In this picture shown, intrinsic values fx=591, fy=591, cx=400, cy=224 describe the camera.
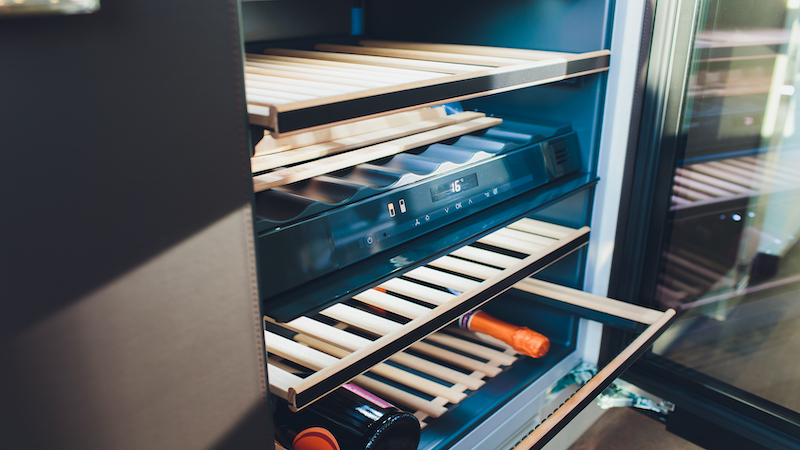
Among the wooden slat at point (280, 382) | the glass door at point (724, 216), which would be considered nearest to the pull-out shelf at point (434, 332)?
the wooden slat at point (280, 382)

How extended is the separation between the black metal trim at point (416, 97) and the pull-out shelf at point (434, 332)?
0.38 m

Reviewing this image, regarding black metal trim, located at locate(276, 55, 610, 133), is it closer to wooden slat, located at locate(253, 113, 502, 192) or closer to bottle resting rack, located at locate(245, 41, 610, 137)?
bottle resting rack, located at locate(245, 41, 610, 137)

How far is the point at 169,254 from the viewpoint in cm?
70

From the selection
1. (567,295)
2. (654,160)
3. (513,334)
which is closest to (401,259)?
(513,334)

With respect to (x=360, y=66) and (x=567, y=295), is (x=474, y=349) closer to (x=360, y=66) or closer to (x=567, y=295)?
(x=567, y=295)

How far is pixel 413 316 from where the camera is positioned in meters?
1.27

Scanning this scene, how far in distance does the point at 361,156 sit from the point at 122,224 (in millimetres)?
569

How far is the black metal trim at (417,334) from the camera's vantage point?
90 centimetres

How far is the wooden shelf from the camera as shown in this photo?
953 mm

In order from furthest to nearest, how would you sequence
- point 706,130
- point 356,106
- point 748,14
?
point 706,130 → point 748,14 → point 356,106

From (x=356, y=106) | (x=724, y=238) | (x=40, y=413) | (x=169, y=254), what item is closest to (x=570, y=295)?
(x=724, y=238)

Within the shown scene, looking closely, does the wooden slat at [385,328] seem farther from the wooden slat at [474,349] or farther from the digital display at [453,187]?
the digital display at [453,187]

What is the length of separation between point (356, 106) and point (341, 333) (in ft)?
1.59

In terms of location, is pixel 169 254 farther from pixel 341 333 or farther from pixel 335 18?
pixel 335 18
